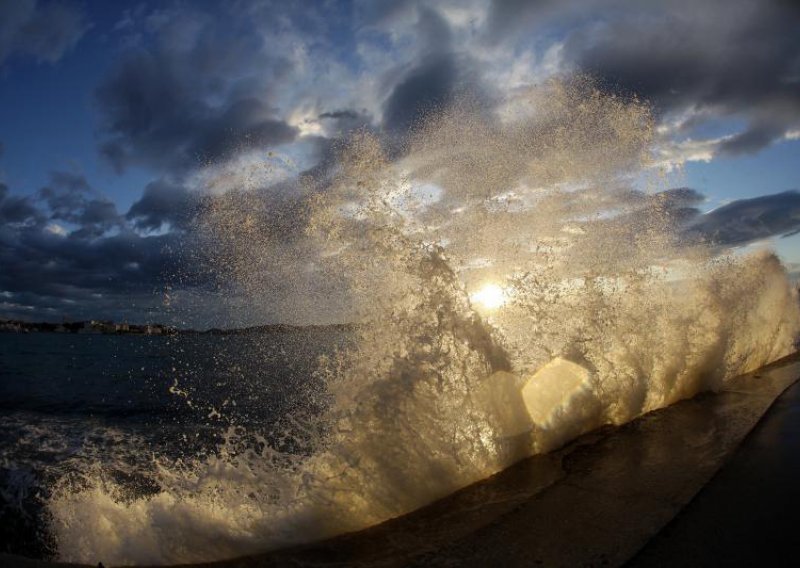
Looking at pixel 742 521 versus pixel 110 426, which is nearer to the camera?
pixel 742 521

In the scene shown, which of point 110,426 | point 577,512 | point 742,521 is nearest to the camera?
point 742,521

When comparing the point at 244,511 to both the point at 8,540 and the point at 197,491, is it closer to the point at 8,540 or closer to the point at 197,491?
the point at 197,491

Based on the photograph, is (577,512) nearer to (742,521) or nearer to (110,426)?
(742,521)

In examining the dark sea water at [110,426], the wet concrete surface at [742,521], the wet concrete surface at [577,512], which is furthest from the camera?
the dark sea water at [110,426]

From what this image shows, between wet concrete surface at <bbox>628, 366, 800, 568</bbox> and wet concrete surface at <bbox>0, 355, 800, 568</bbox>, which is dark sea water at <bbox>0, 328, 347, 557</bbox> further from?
wet concrete surface at <bbox>628, 366, 800, 568</bbox>

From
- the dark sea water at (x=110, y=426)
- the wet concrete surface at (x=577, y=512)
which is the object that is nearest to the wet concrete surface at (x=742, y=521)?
the wet concrete surface at (x=577, y=512)

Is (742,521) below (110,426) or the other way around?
below

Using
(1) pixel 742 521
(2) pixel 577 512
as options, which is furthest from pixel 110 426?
(1) pixel 742 521

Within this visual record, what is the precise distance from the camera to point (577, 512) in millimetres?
3781

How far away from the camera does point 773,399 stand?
24.6 feet

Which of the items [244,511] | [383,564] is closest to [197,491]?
[244,511]

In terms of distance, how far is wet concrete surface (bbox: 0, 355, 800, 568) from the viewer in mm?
3184

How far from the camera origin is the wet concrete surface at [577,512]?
3.18m

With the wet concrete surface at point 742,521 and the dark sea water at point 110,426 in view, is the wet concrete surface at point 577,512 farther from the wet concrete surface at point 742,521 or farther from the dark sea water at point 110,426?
the dark sea water at point 110,426
